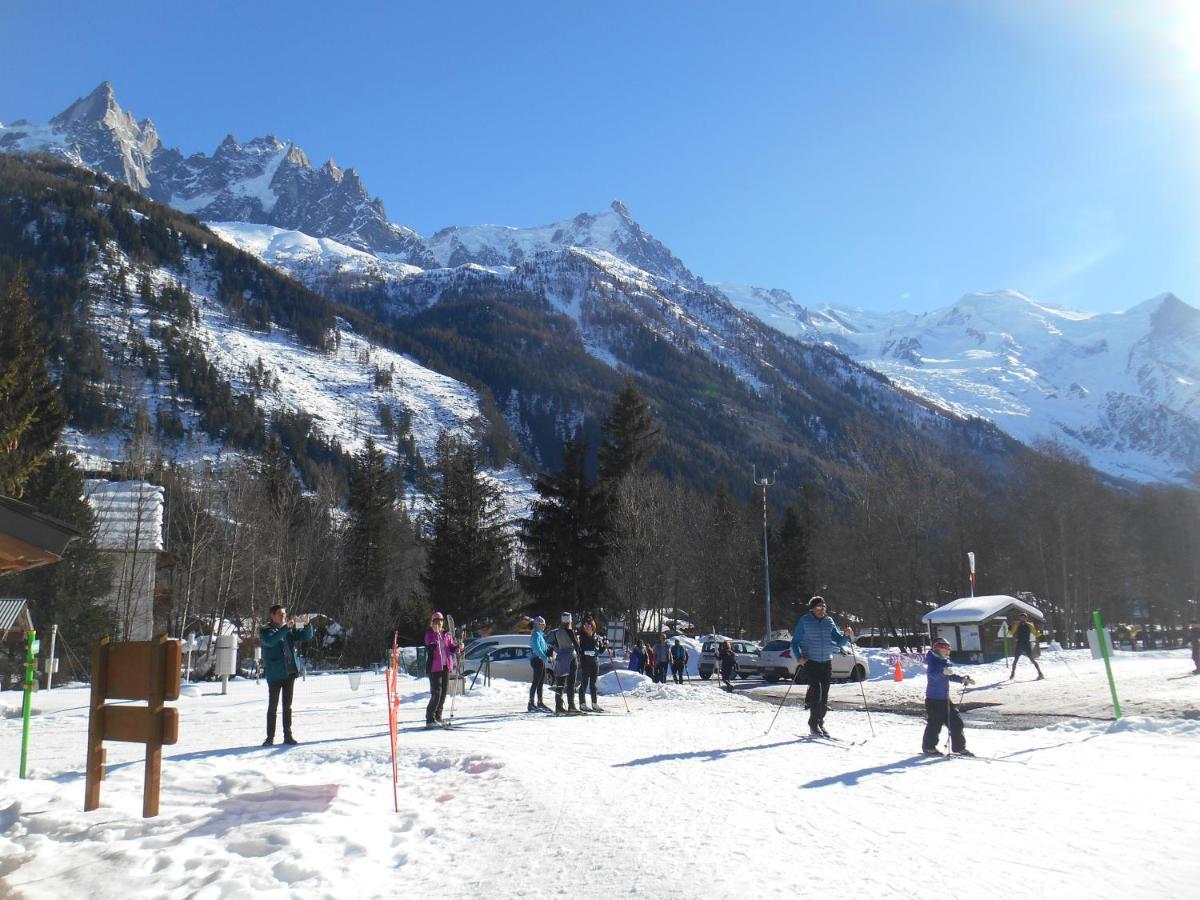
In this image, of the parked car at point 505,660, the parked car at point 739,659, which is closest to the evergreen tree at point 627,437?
the parked car at point 739,659

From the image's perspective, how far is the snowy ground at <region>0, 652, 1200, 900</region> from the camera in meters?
5.11

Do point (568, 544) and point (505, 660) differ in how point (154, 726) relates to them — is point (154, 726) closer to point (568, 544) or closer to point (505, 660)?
point (505, 660)

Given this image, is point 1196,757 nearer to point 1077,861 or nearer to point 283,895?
point 1077,861

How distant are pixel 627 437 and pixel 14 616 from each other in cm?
3043

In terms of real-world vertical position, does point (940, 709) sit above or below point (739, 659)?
above

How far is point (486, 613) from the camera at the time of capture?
1769 inches

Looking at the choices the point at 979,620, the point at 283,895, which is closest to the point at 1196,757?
the point at 283,895

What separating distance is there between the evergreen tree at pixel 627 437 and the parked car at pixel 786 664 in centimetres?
2152

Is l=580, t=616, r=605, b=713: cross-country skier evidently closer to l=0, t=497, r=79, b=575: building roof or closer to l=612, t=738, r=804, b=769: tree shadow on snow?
l=612, t=738, r=804, b=769: tree shadow on snow

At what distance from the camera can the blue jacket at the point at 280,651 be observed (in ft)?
35.2

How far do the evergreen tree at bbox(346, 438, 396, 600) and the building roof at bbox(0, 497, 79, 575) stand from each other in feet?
146

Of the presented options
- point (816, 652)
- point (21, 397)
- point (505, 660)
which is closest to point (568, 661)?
point (816, 652)

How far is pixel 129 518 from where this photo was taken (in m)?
33.2

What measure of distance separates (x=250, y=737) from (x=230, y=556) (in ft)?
88.6
